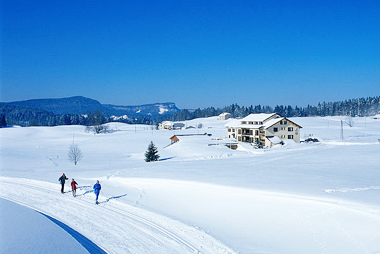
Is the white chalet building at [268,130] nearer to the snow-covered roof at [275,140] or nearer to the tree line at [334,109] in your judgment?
the snow-covered roof at [275,140]

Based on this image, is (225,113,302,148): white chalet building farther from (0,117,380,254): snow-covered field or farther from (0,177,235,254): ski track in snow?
(0,177,235,254): ski track in snow

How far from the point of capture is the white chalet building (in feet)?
179

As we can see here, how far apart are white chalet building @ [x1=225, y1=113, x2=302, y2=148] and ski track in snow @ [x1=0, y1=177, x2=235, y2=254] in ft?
141

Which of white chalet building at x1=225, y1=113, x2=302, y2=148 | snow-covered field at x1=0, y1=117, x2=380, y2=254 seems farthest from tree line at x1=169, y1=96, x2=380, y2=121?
snow-covered field at x1=0, y1=117, x2=380, y2=254

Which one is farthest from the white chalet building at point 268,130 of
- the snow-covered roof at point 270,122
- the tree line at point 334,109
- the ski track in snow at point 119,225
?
the tree line at point 334,109

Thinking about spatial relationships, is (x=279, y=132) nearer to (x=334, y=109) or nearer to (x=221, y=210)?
(x=221, y=210)

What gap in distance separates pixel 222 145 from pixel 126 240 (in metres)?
43.5

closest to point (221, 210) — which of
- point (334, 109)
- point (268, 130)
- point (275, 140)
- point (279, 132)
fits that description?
point (275, 140)

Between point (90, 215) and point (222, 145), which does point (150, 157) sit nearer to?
point (222, 145)

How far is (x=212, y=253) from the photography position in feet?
32.2

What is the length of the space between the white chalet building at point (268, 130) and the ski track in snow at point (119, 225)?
141 ft

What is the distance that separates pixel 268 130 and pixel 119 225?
46798 millimetres

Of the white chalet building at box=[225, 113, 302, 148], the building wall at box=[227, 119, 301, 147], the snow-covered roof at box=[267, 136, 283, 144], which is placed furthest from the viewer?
the building wall at box=[227, 119, 301, 147]

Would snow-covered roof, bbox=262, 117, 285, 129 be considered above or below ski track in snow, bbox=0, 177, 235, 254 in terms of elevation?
above
